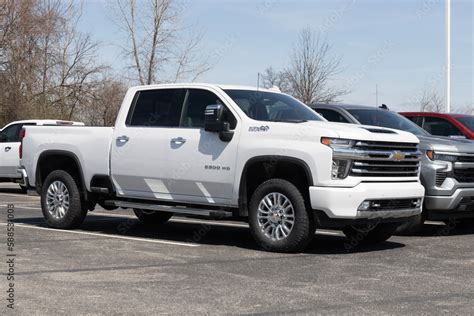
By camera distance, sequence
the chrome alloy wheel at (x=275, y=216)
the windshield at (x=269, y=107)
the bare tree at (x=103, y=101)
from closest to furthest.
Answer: the chrome alloy wheel at (x=275, y=216) < the windshield at (x=269, y=107) < the bare tree at (x=103, y=101)

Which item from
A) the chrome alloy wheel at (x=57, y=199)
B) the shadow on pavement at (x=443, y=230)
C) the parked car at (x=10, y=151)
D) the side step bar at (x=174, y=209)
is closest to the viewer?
the side step bar at (x=174, y=209)

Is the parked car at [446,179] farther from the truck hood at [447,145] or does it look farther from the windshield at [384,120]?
the windshield at [384,120]

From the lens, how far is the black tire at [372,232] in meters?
9.12

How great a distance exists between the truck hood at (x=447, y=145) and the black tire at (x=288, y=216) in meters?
2.63

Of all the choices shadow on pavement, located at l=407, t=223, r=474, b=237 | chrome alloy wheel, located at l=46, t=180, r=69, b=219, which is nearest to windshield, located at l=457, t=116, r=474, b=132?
shadow on pavement, located at l=407, t=223, r=474, b=237

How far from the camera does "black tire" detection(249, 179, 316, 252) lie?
7.97 metres

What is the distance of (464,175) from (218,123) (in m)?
3.70

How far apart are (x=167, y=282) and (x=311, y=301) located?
1.46 metres

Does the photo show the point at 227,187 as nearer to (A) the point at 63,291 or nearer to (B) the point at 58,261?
(B) the point at 58,261

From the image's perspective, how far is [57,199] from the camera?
10.4 meters

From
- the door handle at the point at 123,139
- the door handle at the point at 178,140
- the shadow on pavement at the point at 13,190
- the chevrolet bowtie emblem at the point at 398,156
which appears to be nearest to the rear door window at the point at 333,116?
the chevrolet bowtie emblem at the point at 398,156

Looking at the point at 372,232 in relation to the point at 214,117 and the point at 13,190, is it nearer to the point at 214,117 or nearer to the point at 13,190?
the point at 214,117

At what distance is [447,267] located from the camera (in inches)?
292

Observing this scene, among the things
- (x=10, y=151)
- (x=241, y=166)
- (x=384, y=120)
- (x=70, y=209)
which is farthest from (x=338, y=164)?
(x=10, y=151)
